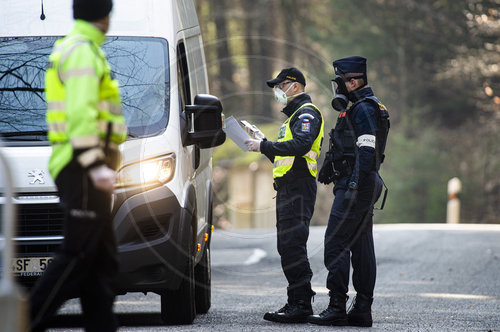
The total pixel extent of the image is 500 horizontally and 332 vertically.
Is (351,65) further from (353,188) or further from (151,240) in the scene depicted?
(151,240)

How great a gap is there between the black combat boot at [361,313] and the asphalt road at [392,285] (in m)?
0.10

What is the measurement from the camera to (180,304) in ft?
23.1

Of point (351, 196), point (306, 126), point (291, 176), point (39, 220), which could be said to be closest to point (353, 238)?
point (351, 196)

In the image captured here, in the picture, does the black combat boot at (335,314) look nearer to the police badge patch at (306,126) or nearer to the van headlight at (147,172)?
the police badge patch at (306,126)

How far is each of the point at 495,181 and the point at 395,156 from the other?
3274 mm

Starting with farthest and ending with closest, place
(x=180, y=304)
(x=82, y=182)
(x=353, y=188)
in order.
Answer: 1. (x=180, y=304)
2. (x=353, y=188)
3. (x=82, y=182)

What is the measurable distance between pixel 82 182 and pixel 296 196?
2916 mm

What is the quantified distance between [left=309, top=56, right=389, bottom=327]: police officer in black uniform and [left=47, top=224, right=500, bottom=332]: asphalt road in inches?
10.4

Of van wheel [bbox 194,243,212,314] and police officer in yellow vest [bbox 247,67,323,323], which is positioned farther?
van wheel [bbox 194,243,212,314]

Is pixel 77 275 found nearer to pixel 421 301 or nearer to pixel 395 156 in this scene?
pixel 421 301

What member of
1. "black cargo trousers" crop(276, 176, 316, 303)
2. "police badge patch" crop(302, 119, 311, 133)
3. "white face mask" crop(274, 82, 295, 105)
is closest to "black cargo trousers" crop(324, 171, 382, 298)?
"black cargo trousers" crop(276, 176, 316, 303)

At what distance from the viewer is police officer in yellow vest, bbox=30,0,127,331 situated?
432 centimetres

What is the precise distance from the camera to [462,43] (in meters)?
26.5

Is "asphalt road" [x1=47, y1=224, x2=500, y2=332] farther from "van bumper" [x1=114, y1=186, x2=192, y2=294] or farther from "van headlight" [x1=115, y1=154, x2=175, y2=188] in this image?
"van headlight" [x1=115, y1=154, x2=175, y2=188]
